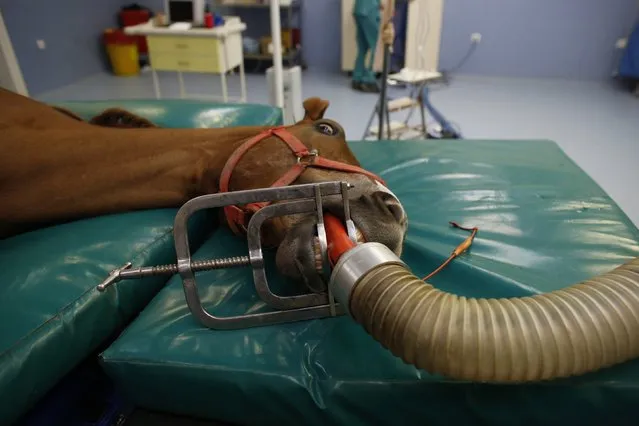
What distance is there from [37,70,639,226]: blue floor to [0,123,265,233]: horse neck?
252 cm

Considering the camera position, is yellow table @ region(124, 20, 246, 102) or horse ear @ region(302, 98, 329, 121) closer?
horse ear @ region(302, 98, 329, 121)

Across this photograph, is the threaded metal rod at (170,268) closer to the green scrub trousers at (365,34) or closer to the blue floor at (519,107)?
the blue floor at (519,107)

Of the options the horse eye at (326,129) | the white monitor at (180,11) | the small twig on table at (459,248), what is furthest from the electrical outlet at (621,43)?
the horse eye at (326,129)

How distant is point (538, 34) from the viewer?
5.40m

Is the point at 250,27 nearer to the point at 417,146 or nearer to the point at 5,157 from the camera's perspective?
the point at 417,146

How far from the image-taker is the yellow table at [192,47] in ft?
12.9

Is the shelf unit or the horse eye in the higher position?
the horse eye

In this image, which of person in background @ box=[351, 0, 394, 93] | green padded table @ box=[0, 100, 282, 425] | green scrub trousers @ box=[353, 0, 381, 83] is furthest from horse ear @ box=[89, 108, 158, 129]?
green scrub trousers @ box=[353, 0, 381, 83]

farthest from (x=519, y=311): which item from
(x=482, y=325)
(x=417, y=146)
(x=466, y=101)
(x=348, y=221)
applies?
A: (x=466, y=101)

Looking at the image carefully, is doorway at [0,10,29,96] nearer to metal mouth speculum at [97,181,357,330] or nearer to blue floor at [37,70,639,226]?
metal mouth speculum at [97,181,357,330]

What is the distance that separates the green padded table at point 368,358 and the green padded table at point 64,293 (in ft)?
0.34

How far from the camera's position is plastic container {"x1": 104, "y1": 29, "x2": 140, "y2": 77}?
576 centimetres

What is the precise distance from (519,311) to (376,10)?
4741mm

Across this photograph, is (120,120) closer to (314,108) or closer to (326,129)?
(314,108)
